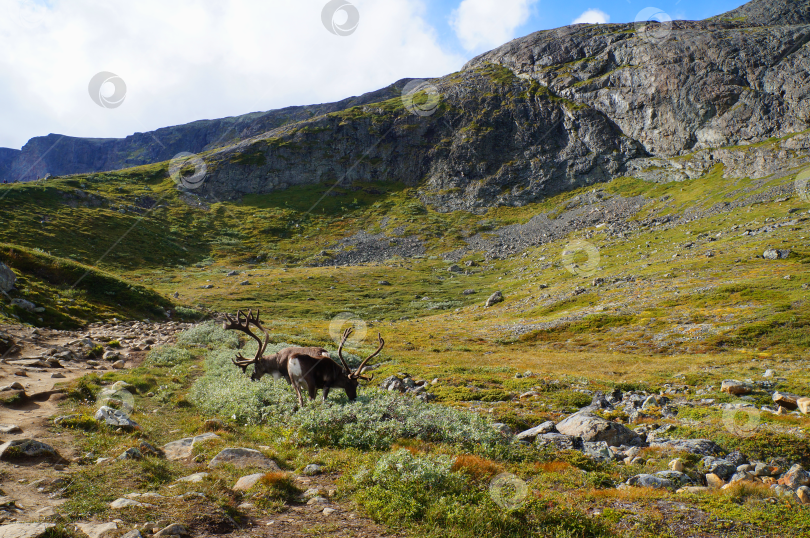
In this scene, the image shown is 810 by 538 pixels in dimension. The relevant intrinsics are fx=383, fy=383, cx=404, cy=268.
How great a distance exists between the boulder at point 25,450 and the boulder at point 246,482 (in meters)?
3.67

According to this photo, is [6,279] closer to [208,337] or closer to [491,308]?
[208,337]

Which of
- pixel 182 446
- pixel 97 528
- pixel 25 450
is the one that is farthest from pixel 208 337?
pixel 97 528

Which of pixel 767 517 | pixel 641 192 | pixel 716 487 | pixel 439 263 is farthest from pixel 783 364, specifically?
pixel 641 192

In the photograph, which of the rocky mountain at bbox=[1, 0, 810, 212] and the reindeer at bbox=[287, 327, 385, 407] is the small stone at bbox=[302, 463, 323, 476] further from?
the rocky mountain at bbox=[1, 0, 810, 212]

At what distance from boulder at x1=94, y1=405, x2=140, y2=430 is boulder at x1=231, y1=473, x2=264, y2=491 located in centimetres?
445

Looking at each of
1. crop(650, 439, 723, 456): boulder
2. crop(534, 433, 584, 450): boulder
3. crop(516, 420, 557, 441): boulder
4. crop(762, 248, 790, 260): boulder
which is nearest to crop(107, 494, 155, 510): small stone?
crop(534, 433, 584, 450): boulder

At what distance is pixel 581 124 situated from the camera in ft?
519

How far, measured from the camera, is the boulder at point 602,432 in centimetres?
1204

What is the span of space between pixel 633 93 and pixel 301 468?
18437cm

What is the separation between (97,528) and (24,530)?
79 centimetres

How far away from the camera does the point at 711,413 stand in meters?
14.1

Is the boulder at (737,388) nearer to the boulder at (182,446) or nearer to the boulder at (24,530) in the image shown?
the boulder at (182,446)

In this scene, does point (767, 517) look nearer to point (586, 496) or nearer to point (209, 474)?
point (586, 496)

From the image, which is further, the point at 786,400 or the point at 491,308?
the point at 491,308
